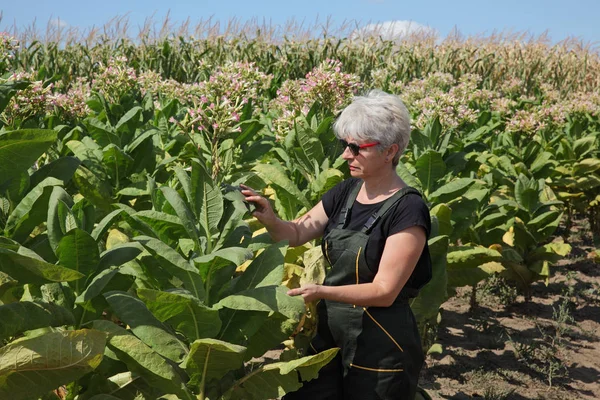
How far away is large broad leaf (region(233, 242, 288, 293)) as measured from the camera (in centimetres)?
286

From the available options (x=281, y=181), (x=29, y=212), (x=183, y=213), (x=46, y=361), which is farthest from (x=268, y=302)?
(x=281, y=181)

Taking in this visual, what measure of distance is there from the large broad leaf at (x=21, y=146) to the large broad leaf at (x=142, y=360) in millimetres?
675

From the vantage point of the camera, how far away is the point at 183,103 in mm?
7727

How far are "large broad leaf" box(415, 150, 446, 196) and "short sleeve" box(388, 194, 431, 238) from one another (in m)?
1.82

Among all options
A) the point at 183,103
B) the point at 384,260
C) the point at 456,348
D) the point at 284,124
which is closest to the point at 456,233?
the point at 456,348

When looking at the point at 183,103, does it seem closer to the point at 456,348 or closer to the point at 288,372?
the point at 456,348

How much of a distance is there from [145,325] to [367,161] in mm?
1150

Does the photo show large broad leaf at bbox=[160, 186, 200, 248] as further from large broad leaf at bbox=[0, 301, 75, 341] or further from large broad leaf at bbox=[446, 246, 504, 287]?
large broad leaf at bbox=[446, 246, 504, 287]

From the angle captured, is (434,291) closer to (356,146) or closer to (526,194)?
(356,146)

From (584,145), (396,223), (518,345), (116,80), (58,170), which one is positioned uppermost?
(116,80)

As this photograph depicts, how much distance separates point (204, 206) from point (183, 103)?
5.03 metres

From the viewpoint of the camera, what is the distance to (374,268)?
118 inches

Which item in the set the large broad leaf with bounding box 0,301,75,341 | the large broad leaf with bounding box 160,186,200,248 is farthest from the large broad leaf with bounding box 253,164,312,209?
the large broad leaf with bounding box 0,301,75,341

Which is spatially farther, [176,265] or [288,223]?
[288,223]
